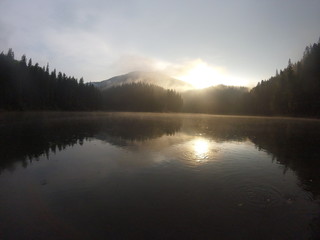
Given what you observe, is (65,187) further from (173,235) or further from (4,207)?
(173,235)

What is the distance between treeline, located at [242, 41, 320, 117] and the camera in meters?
123

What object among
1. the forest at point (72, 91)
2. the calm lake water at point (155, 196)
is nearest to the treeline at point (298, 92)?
the forest at point (72, 91)

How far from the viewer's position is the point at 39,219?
9.99 metres

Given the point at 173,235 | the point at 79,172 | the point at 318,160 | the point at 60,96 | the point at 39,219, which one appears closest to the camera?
the point at 173,235

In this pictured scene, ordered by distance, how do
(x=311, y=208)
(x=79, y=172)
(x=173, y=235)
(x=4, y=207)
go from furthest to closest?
(x=79, y=172)
(x=311, y=208)
(x=4, y=207)
(x=173, y=235)

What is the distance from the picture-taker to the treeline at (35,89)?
105m

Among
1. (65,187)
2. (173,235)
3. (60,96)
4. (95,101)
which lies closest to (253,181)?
(173,235)

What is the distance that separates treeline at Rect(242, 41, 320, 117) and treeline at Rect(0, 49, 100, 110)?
153 metres

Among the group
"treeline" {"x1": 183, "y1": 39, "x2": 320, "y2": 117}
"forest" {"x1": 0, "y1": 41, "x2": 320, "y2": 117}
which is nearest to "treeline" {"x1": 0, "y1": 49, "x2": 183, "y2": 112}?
"forest" {"x1": 0, "y1": 41, "x2": 320, "y2": 117}

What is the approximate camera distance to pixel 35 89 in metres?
127

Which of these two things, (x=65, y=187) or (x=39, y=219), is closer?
(x=39, y=219)

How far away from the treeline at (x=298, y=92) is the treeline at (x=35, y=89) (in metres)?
153

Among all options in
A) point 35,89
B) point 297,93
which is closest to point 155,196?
point 35,89

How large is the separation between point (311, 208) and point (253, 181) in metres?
4.34
